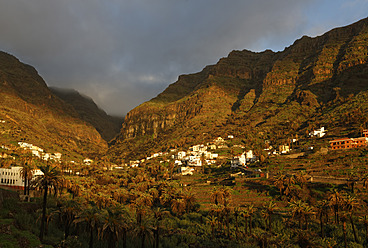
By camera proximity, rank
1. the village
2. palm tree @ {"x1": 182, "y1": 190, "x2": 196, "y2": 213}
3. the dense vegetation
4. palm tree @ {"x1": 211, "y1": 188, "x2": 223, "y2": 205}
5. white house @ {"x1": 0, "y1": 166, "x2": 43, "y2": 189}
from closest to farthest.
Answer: the dense vegetation, palm tree @ {"x1": 211, "y1": 188, "x2": 223, "y2": 205}, palm tree @ {"x1": 182, "y1": 190, "x2": 196, "y2": 213}, white house @ {"x1": 0, "y1": 166, "x2": 43, "y2": 189}, the village

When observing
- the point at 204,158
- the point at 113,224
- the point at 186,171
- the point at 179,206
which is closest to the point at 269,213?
the point at 179,206

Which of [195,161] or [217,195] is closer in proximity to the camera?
[217,195]

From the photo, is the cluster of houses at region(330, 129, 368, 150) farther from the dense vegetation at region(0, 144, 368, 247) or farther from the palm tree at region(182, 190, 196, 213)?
the palm tree at region(182, 190, 196, 213)

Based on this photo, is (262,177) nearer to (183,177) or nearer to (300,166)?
(300,166)

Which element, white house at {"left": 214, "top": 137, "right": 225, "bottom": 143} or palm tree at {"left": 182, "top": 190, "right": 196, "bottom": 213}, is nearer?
palm tree at {"left": 182, "top": 190, "right": 196, "bottom": 213}

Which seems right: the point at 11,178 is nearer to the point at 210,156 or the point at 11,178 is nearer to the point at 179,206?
the point at 179,206

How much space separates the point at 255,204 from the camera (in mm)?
70562

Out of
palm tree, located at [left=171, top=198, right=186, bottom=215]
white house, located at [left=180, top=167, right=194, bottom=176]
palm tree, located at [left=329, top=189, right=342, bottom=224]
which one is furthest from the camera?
white house, located at [left=180, top=167, right=194, bottom=176]

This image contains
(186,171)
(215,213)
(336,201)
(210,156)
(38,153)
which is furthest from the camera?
(210,156)

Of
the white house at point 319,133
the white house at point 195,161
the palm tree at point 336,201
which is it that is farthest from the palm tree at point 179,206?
the white house at point 319,133

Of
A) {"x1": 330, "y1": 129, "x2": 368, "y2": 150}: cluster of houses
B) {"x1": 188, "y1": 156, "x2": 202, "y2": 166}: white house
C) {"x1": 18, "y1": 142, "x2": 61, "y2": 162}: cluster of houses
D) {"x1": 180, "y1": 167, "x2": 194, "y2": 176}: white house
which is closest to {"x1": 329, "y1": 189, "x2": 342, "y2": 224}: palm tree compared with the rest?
{"x1": 330, "y1": 129, "x2": 368, "y2": 150}: cluster of houses

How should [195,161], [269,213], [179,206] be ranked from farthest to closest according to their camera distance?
[195,161], [179,206], [269,213]

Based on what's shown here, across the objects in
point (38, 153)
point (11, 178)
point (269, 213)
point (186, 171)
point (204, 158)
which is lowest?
point (269, 213)

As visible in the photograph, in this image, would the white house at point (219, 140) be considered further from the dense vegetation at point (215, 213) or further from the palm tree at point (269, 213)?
the palm tree at point (269, 213)
